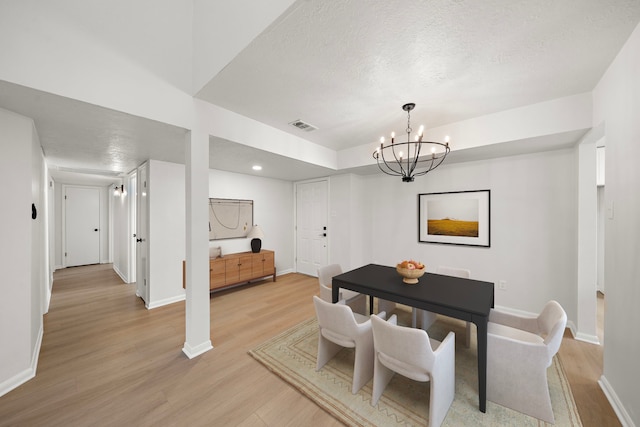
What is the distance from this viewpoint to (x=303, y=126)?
3088 mm

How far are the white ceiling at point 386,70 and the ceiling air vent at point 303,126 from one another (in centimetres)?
10

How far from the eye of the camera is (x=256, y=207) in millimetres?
5062

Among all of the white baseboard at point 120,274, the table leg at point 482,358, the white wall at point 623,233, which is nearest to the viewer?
the white wall at point 623,233

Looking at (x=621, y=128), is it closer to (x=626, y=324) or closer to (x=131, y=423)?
(x=626, y=324)

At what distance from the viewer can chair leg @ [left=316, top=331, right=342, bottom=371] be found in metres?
2.08

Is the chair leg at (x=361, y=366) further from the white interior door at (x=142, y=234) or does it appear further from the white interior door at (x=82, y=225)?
the white interior door at (x=82, y=225)

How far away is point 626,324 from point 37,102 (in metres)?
4.39

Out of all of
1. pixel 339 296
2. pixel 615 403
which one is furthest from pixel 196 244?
pixel 615 403

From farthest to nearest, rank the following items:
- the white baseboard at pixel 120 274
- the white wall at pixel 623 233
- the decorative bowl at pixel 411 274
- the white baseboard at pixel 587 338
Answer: the white baseboard at pixel 120 274, the white baseboard at pixel 587 338, the decorative bowl at pixel 411 274, the white wall at pixel 623 233

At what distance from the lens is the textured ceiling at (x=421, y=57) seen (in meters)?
1.39

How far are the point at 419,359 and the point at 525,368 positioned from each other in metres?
0.79

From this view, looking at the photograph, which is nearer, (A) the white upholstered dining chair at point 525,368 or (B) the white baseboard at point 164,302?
(A) the white upholstered dining chair at point 525,368

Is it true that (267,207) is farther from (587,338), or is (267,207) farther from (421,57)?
(587,338)

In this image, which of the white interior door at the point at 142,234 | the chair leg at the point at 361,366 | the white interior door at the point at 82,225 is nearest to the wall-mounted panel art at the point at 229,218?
the white interior door at the point at 142,234
